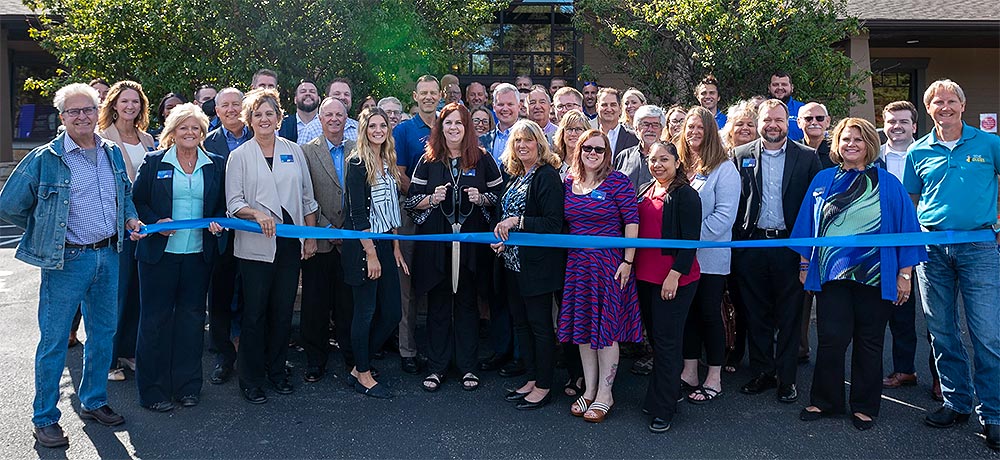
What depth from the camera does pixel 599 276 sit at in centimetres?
479

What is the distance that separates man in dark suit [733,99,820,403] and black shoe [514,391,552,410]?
1.45 meters

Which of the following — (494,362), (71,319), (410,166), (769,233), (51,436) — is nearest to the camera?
(51,436)

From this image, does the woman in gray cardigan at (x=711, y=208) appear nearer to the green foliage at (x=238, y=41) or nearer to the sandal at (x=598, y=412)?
the sandal at (x=598, y=412)

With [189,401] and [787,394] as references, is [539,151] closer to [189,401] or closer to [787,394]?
[787,394]

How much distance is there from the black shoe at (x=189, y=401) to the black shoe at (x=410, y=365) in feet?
5.01

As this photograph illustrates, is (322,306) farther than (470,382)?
Yes

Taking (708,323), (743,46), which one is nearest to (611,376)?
(708,323)

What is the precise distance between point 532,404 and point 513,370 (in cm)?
83

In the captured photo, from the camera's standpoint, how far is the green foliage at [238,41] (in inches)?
366

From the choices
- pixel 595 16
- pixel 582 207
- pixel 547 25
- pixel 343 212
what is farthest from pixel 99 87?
pixel 547 25

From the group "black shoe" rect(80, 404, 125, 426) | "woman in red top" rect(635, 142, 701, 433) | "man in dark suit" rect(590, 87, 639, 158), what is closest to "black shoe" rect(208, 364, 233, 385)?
"black shoe" rect(80, 404, 125, 426)

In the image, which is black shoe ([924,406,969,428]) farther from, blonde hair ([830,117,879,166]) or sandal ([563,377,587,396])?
sandal ([563,377,587,396])

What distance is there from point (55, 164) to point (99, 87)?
313cm

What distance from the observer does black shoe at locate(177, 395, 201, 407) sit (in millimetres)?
5062
